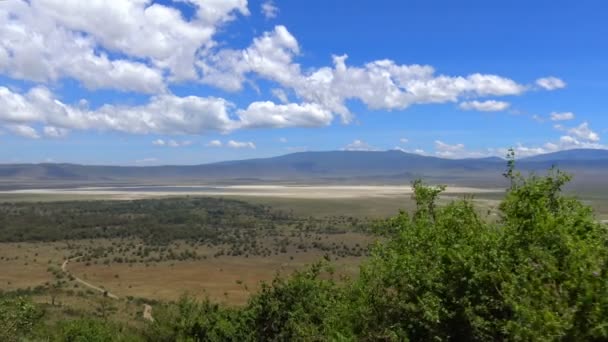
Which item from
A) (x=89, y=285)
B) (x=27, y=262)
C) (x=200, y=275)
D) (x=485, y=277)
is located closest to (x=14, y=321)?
(x=485, y=277)

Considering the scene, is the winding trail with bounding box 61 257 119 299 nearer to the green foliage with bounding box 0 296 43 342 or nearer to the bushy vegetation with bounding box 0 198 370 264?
the bushy vegetation with bounding box 0 198 370 264

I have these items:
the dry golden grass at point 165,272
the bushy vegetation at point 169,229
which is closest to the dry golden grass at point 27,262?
the dry golden grass at point 165,272

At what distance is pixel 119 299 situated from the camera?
5309 centimetres

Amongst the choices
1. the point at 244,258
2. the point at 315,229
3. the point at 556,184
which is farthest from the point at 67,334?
the point at 315,229

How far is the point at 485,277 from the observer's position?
1337cm

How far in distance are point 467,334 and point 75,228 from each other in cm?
10658

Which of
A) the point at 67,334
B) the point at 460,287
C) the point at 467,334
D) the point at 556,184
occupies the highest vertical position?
the point at 556,184

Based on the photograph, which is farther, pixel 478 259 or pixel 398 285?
pixel 398 285

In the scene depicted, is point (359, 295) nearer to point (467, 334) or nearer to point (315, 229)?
point (467, 334)

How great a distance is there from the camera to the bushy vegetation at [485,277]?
10.1 metres

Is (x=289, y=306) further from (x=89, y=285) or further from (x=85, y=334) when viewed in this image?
(x=89, y=285)

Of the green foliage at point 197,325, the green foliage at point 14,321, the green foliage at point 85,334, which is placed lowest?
the green foliage at point 85,334

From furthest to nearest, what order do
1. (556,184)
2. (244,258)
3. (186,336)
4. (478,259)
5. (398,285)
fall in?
(244,258), (186,336), (556,184), (398,285), (478,259)

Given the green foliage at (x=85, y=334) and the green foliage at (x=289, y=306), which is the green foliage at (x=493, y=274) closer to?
the green foliage at (x=289, y=306)
